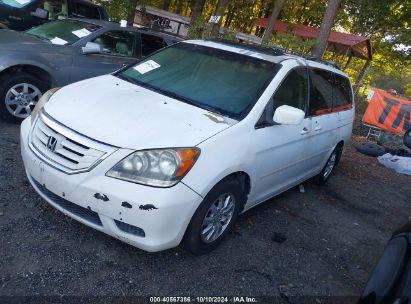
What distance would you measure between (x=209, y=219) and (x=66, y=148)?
4.16 ft

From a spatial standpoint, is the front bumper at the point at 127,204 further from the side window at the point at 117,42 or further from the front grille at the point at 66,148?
the side window at the point at 117,42

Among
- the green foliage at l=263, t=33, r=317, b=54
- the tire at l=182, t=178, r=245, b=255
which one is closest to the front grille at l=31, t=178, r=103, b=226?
the tire at l=182, t=178, r=245, b=255

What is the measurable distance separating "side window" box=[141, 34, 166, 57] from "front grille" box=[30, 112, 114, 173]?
12.9 feet

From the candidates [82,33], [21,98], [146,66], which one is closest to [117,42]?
[82,33]

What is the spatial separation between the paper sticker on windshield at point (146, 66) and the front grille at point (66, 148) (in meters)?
1.36

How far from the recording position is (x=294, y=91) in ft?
13.7

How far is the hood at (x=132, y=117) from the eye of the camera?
291 centimetres

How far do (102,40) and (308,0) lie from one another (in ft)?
80.8

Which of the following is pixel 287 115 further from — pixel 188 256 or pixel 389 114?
pixel 389 114

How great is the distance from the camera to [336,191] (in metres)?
6.19

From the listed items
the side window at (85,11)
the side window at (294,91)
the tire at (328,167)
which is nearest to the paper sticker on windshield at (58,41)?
the side window at (294,91)

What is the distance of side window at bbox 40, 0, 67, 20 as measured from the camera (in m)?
9.16

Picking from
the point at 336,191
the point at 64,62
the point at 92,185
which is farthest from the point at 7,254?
the point at 336,191

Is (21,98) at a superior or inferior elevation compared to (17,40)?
inferior
